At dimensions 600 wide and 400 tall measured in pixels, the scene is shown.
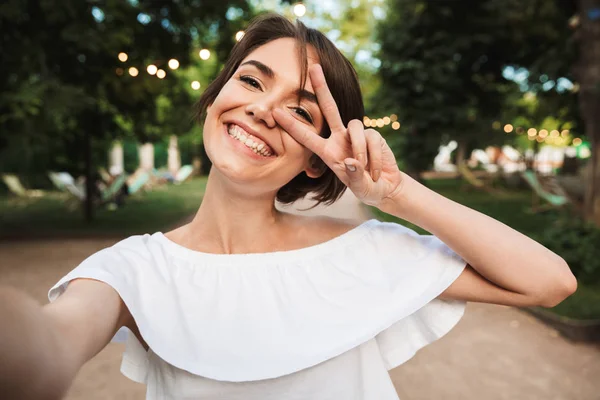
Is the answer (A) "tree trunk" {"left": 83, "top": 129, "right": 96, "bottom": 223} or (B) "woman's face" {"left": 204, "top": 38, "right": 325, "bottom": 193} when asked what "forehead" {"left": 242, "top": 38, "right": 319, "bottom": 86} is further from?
(A) "tree trunk" {"left": 83, "top": 129, "right": 96, "bottom": 223}

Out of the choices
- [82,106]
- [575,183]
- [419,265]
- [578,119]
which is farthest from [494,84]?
[419,265]

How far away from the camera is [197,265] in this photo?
4.42 ft

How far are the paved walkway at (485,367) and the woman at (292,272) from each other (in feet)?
5.06

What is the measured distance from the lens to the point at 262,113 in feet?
4.09

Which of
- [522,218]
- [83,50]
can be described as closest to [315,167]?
[83,50]

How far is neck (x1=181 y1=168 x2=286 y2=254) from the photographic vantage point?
4.67 ft

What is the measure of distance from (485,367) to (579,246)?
3.08 m

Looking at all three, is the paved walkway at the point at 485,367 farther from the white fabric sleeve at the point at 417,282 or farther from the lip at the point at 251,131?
the lip at the point at 251,131

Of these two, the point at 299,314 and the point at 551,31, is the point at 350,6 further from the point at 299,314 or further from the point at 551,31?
the point at 299,314

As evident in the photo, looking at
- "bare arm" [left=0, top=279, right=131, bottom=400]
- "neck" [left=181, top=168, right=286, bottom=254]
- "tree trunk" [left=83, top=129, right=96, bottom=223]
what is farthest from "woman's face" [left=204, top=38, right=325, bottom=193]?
Answer: "tree trunk" [left=83, top=129, right=96, bottom=223]

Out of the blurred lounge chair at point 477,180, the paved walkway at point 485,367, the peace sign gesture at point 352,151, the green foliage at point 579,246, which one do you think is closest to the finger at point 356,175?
the peace sign gesture at point 352,151

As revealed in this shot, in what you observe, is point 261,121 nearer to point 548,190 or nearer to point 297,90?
point 297,90

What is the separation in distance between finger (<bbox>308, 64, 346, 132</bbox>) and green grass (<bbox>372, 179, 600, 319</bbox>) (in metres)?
4.81

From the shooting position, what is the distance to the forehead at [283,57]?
130cm
